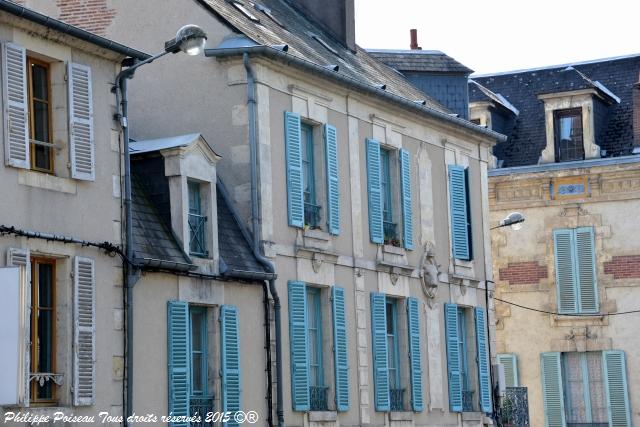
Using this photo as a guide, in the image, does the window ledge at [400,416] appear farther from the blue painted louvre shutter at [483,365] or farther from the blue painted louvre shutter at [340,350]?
the blue painted louvre shutter at [483,365]

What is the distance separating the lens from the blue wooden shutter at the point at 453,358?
23609mm

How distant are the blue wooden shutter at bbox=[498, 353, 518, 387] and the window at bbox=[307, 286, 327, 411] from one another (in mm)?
12535

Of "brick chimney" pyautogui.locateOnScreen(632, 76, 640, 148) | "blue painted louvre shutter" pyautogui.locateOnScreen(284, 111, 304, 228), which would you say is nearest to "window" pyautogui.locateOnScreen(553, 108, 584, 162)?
"brick chimney" pyautogui.locateOnScreen(632, 76, 640, 148)

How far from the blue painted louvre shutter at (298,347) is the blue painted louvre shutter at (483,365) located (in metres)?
5.65

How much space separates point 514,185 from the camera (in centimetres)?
3288

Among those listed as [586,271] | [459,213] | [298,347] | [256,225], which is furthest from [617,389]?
[256,225]

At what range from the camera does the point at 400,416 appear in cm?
2191

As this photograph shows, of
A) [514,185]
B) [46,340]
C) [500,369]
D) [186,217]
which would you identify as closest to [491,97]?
[514,185]

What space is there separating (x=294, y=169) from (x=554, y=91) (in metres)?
14.7

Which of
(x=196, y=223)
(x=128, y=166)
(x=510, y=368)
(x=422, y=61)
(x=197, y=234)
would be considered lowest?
(x=510, y=368)

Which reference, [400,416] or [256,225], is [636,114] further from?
[256,225]

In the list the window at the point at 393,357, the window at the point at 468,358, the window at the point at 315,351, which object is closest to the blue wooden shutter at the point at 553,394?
the window at the point at 468,358

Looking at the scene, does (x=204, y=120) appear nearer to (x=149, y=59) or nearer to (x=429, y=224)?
(x=149, y=59)

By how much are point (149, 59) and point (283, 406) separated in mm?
4914
